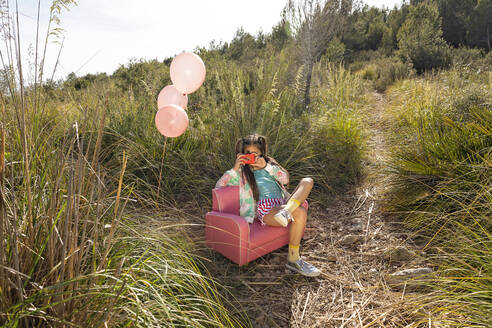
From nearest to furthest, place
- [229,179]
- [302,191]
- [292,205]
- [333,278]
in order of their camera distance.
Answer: [333,278] → [292,205] → [302,191] → [229,179]

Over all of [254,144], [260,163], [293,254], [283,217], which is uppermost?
[254,144]

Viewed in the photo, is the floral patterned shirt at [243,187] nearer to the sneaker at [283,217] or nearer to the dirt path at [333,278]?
the sneaker at [283,217]

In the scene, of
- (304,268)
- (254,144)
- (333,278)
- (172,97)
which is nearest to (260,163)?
(254,144)

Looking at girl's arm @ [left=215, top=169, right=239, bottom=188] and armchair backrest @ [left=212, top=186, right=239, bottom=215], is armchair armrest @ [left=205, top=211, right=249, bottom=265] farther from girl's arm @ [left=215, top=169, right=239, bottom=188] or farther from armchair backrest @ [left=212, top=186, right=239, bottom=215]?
girl's arm @ [left=215, top=169, right=239, bottom=188]

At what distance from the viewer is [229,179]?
2.76m

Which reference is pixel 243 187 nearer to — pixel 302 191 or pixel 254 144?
pixel 254 144

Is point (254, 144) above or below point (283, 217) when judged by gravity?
above

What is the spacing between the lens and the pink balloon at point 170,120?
2777 millimetres

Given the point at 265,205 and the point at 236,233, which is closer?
the point at 236,233

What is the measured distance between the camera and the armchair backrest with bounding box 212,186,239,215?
2.70m

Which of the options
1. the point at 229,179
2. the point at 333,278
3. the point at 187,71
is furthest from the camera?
the point at 187,71

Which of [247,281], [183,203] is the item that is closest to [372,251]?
[247,281]

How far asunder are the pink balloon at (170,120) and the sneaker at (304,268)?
60.2 inches

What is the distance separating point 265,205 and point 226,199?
13.8 inches
